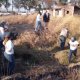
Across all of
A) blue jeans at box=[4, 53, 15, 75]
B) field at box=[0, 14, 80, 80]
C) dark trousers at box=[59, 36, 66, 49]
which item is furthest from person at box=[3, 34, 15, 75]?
dark trousers at box=[59, 36, 66, 49]

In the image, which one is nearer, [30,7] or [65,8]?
[65,8]

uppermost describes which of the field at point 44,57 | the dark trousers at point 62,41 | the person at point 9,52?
the person at point 9,52

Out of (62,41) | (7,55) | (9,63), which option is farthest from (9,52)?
(62,41)

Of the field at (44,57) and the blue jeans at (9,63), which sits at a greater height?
the blue jeans at (9,63)

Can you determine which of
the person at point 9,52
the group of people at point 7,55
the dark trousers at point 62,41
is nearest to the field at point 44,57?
the dark trousers at point 62,41

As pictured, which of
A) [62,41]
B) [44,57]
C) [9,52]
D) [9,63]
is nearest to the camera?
[9,52]

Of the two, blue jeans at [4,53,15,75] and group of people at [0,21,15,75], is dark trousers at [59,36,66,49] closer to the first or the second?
group of people at [0,21,15,75]

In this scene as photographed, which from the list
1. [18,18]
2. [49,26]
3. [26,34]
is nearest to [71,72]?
[26,34]

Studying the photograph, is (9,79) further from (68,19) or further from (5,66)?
(68,19)

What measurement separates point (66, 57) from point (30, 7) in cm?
4431

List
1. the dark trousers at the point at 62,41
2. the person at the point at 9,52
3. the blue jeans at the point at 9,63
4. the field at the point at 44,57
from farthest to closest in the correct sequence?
1. the dark trousers at the point at 62,41
2. the field at the point at 44,57
3. the blue jeans at the point at 9,63
4. the person at the point at 9,52

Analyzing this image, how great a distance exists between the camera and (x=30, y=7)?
6288 cm

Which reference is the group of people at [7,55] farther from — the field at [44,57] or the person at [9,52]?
the field at [44,57]

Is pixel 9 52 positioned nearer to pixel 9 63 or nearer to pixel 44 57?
pixel 9 63
